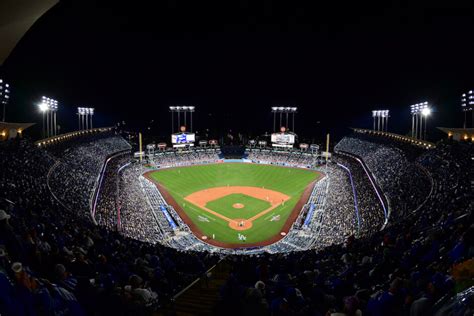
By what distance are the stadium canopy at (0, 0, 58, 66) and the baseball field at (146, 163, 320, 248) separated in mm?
25006

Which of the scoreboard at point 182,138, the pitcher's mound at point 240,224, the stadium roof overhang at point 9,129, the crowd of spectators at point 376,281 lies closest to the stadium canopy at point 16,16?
the crowd of spectators at point 376,281

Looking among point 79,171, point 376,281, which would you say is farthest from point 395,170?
point 79,171

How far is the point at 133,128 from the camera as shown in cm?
9138

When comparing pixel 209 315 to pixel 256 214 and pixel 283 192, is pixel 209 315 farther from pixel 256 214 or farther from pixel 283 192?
pixel 283 192

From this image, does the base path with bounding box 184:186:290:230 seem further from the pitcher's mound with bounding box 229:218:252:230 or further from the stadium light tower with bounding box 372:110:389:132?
the stadium light tower with bounding box 372:110:389:132

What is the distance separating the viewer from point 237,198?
142 feet

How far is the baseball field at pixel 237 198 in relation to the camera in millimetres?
30862

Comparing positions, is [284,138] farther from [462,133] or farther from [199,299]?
[199,299]

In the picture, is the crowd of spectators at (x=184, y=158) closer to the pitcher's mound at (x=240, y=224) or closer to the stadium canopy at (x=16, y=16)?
the pitcher's mound at (x=240, y=224)

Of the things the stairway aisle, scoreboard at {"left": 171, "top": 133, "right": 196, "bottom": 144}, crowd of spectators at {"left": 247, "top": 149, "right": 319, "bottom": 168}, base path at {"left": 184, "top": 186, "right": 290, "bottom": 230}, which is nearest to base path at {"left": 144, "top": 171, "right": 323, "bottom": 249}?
base path at {"left": 184, "top": 186, "right": 290, "bottom": 230}

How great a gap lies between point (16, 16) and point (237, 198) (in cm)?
3958

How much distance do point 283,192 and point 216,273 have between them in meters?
34.6

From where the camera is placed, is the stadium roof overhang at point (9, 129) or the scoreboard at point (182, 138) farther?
the scoreboard at point (182, 138)

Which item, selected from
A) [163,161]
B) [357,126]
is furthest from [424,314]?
[357,126]
